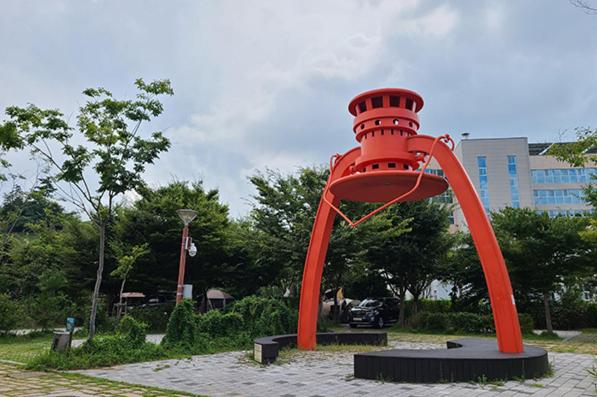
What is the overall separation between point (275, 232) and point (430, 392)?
437 inches

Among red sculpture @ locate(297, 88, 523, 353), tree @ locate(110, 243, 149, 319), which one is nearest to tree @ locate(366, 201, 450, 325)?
tree @ locate(110, 243, 149, 319)

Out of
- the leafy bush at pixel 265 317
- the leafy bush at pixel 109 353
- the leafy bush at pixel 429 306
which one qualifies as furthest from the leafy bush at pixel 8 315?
the leafy bush at pixel 429 306

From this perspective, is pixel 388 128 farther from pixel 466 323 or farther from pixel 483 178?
pixel 483 178

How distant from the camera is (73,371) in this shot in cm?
848

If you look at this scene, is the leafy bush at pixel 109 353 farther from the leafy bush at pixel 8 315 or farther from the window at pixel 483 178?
the window at pixel 483 178

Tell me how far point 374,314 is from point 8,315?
15582 mm

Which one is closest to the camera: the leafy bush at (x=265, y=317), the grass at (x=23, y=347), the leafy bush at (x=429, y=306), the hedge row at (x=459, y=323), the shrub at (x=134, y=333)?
the shrub at (x=134, y=333)

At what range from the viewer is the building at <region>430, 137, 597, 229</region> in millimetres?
51406

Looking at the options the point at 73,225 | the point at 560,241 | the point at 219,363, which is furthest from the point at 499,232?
the point at 73,225

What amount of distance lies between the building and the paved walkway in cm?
4389

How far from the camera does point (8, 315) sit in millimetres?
15414

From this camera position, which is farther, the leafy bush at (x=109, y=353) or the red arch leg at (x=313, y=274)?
the red arch leg at (x=313, y=274)

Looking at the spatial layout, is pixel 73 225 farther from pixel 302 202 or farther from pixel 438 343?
pixel 438 343

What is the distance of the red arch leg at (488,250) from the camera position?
26.4ft
